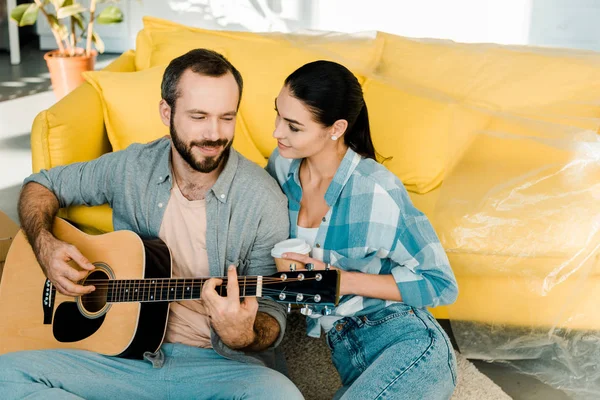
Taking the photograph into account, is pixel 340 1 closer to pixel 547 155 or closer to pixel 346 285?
pixel 547 155

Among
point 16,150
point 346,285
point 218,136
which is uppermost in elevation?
point 218,136

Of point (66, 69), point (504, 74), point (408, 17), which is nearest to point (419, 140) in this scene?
point (504, 74)

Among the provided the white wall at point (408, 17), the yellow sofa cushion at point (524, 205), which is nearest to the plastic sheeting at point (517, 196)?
the yellow sofa cushion at point (524, 205)

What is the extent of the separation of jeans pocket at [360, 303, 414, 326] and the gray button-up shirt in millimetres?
214

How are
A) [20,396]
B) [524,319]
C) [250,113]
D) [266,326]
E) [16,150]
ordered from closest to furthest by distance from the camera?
[20,396] < [266,326] < [524,319] < [250,113] < [16,150]

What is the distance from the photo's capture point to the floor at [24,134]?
82.2 inches

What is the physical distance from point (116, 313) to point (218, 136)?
49cm

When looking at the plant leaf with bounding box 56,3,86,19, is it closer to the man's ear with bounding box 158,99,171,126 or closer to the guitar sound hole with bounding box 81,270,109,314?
the man's ear with bounding box 158,99,171,126

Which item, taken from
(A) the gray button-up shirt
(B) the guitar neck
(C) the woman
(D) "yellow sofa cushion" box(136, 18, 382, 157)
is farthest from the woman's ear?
(D) "yellow sofa cushion" box(136, 18, 382, 157)

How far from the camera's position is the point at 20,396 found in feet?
4.95

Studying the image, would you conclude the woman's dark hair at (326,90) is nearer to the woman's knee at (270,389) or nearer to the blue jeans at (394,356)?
the blue jeans at (394,356)

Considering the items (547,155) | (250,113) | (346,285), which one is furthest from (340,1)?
(346,285)

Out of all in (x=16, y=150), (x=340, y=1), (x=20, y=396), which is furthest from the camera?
(x=340, y=1)

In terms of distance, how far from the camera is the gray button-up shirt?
1714 mm
